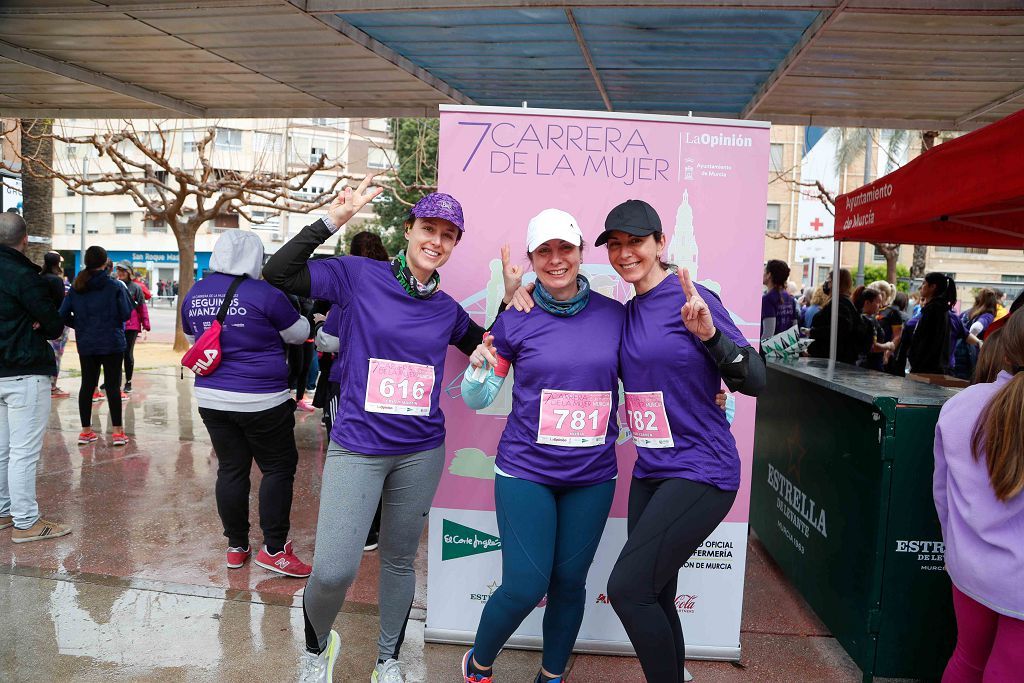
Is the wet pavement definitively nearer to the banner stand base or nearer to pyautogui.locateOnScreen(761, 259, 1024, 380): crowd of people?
the banner stand base

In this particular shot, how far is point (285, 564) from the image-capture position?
14.4 ft

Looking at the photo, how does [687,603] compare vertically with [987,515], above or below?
below

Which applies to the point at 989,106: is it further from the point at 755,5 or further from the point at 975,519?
the point at 975,519

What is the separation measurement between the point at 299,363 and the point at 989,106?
267 inches

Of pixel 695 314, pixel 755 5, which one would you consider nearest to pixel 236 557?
pixel 695 314

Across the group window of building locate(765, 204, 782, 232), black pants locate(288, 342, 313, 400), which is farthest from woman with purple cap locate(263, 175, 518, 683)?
window of building locate(765, 204, 782, 232)

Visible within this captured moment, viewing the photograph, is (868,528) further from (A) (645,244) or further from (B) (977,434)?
(A) (645,244)

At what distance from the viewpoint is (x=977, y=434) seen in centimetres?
248

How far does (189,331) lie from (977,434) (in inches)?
151

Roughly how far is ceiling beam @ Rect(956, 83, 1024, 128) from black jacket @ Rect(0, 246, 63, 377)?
671 centimetres

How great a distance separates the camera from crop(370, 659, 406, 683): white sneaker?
10.0ft

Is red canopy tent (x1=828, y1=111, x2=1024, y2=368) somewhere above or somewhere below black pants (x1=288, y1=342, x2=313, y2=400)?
above

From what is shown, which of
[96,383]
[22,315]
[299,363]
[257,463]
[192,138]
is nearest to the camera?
[257,463]

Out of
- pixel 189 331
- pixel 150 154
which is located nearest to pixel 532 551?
pixel 189 331
